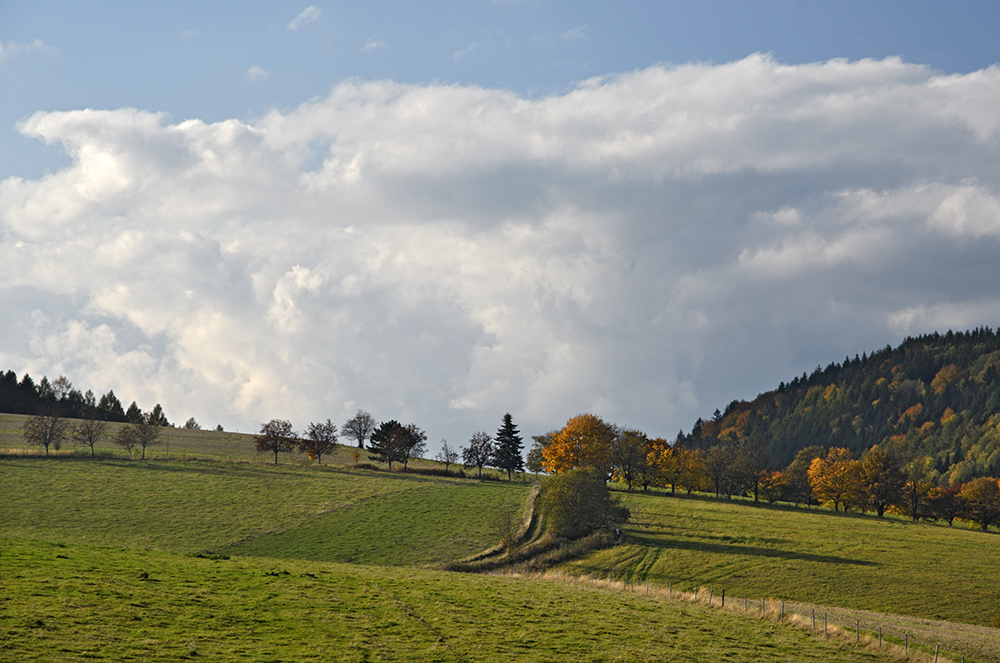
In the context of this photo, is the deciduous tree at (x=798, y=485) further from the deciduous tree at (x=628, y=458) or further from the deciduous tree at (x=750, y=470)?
the deciduous tree at (x=628, y=458)

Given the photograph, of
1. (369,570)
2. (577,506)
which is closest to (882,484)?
(577,506)

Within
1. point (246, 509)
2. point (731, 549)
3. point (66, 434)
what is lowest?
point (731, 549)

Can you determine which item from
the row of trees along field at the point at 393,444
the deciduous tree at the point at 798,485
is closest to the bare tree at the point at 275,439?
the row of trees along field at the point at 393,444

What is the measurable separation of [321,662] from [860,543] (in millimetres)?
73262

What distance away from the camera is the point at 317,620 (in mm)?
34406

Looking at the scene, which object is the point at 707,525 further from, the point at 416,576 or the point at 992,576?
the point at 416,576

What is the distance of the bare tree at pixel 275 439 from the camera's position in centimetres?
12550

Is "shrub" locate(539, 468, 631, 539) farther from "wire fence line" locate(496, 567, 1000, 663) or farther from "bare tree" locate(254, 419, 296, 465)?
"bare tree" locate(254, 419, 296, 465)

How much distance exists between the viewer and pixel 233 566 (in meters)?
46.2

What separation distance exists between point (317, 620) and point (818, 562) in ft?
182

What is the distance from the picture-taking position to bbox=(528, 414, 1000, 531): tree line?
11788 cm

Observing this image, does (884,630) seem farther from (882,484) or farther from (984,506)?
(984,506)

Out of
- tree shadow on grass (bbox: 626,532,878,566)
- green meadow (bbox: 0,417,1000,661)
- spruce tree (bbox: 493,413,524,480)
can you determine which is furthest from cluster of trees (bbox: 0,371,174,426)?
tree shadow on grass (bbox: 626,532,878,566)

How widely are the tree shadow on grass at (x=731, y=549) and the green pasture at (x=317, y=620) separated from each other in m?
31.6
